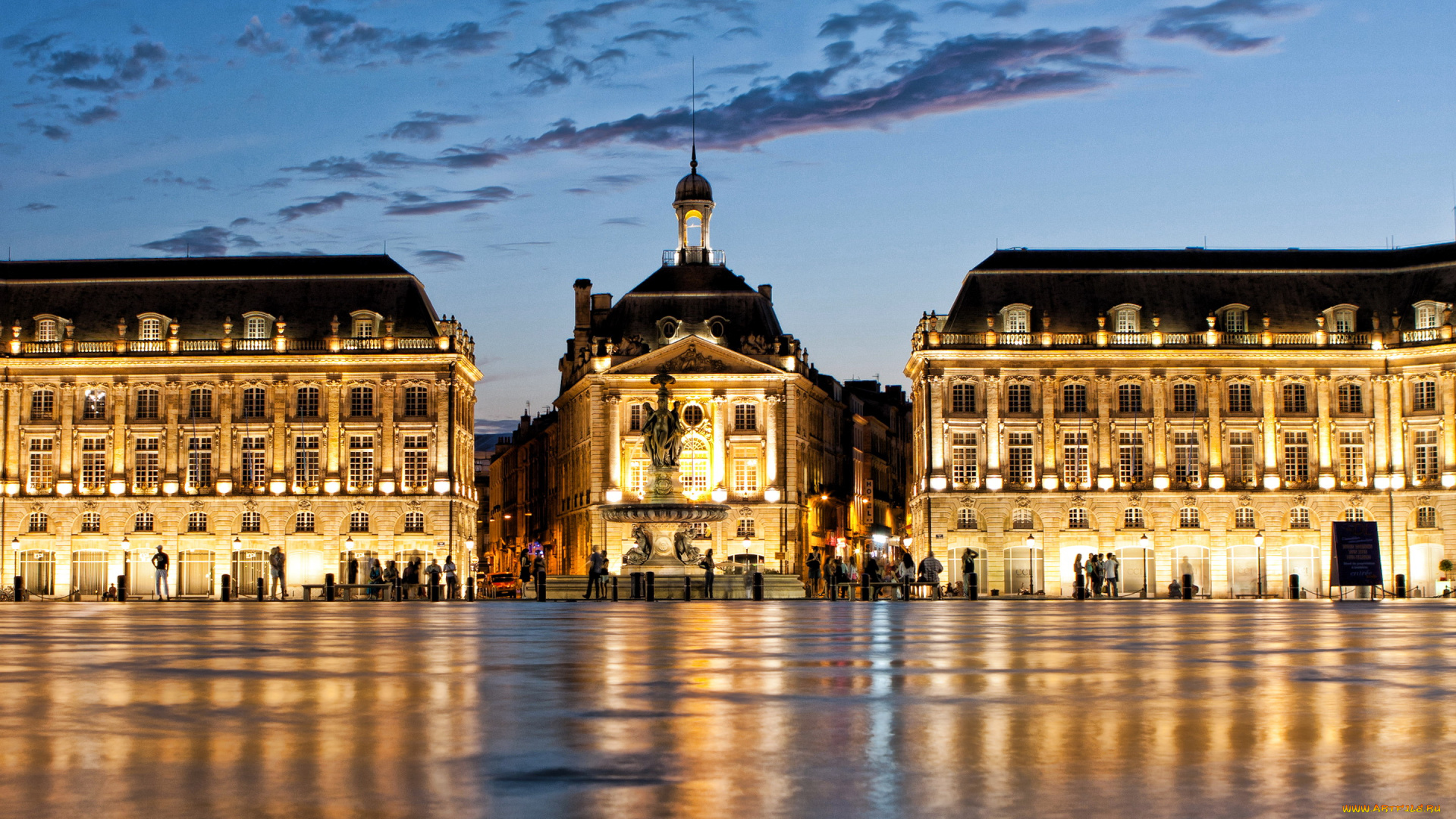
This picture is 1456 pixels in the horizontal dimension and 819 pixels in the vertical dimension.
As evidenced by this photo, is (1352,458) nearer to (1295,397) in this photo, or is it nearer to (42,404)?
(1295,397)

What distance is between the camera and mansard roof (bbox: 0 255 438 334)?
3698 inches

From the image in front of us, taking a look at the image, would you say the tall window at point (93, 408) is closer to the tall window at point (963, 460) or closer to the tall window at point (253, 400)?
the tall window at point (253, 400)

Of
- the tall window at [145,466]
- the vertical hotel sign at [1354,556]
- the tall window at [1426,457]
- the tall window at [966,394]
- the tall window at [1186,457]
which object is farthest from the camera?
the tall window at [145,466]

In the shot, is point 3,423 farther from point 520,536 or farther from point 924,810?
point 924,810

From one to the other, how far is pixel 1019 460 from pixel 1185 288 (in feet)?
39.3

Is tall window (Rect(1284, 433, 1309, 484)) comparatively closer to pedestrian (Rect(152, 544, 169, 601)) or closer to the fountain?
the fountain

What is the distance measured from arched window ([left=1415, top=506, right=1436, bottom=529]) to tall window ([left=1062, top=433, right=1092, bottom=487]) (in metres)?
15.3

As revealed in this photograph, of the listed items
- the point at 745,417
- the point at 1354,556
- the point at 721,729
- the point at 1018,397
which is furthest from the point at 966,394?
the point at 721,729

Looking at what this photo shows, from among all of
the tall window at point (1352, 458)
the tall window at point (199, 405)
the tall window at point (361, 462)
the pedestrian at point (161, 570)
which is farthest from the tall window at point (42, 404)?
the tall window at point (1352, 458)

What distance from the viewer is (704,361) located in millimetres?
92375

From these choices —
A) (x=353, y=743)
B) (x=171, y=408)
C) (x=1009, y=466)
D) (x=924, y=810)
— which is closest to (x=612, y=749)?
(x=353, y=743)

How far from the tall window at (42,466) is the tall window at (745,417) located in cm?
3345

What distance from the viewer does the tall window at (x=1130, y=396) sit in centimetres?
9069

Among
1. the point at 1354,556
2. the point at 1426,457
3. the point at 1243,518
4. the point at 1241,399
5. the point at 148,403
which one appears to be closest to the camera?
the point at 1354,556
